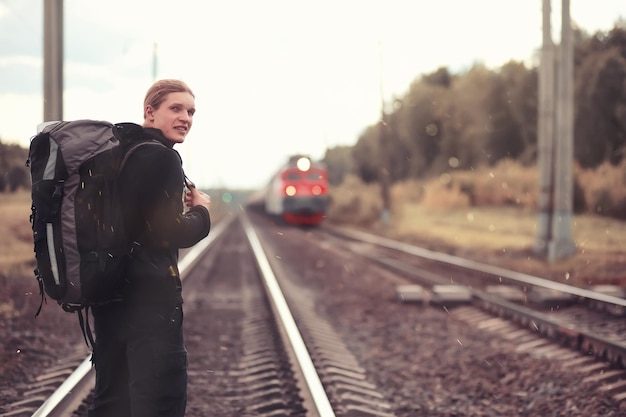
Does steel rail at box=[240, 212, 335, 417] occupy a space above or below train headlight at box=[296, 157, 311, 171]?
below

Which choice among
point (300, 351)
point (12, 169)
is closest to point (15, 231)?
point (12, 169)

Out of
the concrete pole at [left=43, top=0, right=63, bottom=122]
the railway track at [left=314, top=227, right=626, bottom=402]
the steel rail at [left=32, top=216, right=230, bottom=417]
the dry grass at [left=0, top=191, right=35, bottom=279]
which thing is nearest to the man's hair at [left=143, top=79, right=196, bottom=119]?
the steel rail at [left=32, top=216, right=230, bottom=417]

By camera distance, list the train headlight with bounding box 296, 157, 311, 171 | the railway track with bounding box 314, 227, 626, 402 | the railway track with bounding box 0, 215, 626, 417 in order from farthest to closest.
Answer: the train headlight with bounding box 296, 157, 311, 171 < the railway track with bounding box 314, 227, 626, 402 < the railway track with bounding box 0, 215, 626, 417

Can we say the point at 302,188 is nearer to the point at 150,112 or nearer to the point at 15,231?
the point at 15,231

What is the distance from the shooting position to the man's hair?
241 centimetres

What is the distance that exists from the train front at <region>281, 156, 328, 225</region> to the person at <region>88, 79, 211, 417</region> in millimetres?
25324

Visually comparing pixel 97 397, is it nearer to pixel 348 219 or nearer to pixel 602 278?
pixel 602 278

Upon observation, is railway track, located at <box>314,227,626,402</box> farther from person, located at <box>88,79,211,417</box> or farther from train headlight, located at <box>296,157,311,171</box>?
train headlight, located at <box>296,157,311,171</box>

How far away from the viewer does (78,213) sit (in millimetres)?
2182

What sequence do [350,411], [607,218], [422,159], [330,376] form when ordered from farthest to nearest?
[422,159], [607,218], [330,376], [350,411]

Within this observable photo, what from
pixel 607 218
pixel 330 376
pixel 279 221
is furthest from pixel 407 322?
pixel 279 221

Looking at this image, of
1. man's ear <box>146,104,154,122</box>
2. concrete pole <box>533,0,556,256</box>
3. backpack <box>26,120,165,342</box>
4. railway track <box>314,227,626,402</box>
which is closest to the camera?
backpack <box>26,120,165,342</box>

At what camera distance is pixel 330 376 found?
536 centimetres

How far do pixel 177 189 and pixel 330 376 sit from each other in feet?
11.3
